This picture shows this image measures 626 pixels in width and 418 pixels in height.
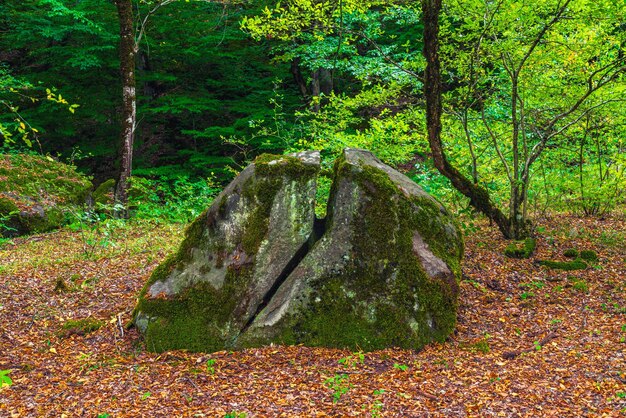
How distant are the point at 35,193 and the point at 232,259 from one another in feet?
30.4

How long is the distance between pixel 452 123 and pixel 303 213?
5.53m

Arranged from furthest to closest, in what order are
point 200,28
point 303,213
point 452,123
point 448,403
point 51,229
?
1. point 200,28
2. point 51,229
3. point 452,123
4. point 303,213
5. point 448,403

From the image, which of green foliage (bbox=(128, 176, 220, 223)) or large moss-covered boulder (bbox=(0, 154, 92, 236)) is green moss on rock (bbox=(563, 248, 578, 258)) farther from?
large moss-covered boulder (bbox=(0, 154, 92, 236))

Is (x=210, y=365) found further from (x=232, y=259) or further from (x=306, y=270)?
(x=306, y=270)

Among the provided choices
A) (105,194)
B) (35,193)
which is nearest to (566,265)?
(105,194)

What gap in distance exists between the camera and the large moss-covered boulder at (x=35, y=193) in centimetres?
1186

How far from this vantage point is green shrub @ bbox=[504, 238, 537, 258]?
8484mm

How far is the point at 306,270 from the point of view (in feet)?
19.4

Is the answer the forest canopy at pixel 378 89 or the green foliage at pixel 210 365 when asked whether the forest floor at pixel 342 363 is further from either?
the forest canopy at pixel 378 89

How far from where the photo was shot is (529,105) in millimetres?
9250

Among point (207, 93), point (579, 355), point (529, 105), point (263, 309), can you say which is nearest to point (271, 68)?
point (207, 93)

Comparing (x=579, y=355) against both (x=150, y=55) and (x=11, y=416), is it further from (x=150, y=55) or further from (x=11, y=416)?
(x=150, y=55)

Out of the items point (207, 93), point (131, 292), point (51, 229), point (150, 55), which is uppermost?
point (150, 55)

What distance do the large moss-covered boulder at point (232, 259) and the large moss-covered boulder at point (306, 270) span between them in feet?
0.04
